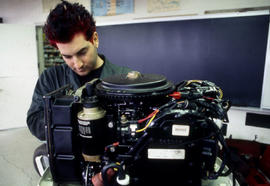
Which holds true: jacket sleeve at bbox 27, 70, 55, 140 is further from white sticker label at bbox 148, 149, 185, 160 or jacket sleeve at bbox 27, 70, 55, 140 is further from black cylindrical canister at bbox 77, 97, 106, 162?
white sticker label at bbox 148, 149, 185, 160

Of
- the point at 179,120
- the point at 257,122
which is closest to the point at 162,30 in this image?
the point at 257,122

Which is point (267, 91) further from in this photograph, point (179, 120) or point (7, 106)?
point (7, 106)

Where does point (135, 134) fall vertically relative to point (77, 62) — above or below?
below

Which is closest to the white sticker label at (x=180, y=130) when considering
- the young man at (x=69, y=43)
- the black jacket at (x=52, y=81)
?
the young man at (x=69, y=43)

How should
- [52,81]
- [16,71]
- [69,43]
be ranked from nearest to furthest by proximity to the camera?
[69,43] → [52,81] → [16,71]

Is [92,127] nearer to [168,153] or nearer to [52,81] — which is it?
[168,153]

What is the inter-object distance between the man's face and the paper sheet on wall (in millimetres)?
1582

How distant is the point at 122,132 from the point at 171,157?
0.17 m

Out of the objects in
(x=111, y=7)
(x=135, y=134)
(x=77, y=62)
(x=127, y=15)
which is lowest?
(x=135, y=134)

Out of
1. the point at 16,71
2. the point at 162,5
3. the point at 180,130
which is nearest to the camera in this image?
the point at 180,130

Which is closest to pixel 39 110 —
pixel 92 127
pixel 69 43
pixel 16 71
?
pixel 69 43

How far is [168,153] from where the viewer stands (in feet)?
1.82

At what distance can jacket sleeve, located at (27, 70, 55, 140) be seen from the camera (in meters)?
0.86

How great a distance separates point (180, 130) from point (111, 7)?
254 centimetres
